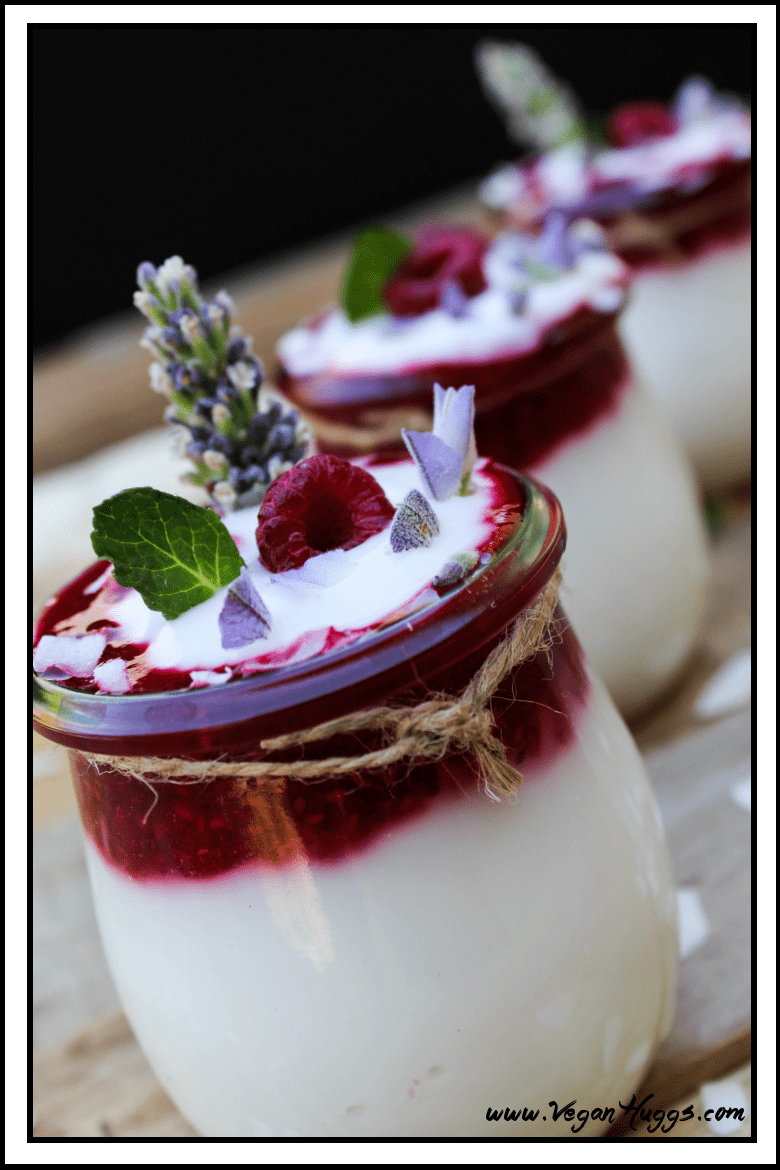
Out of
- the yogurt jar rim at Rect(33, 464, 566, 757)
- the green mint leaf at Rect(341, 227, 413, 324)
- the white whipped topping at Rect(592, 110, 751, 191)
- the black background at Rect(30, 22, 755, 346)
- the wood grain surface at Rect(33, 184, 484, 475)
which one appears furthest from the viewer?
the black background at Rect(30, 22, 755, 346)

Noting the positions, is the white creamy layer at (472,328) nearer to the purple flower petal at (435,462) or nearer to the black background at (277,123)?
the purple flower petal at (435,462)

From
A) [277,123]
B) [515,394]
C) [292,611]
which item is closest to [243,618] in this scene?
[292,611]

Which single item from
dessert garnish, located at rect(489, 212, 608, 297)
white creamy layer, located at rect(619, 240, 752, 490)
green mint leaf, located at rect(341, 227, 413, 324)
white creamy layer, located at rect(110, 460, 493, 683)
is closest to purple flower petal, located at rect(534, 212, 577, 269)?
dessert garnish, located at rect(489, 212, 608, 297)

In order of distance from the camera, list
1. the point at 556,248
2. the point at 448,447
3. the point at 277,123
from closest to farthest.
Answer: the point at 448,447 → the point at 556,248 → the point at 277,123

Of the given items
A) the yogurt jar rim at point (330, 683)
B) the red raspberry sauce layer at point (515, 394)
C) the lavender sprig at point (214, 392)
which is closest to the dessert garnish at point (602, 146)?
the red raspberry sauce layer at point (515, 394)

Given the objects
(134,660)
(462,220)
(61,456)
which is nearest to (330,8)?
(134,660)

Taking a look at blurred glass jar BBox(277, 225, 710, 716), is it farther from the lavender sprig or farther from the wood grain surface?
the wood grain surface

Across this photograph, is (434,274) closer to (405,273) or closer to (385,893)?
(405,273)
